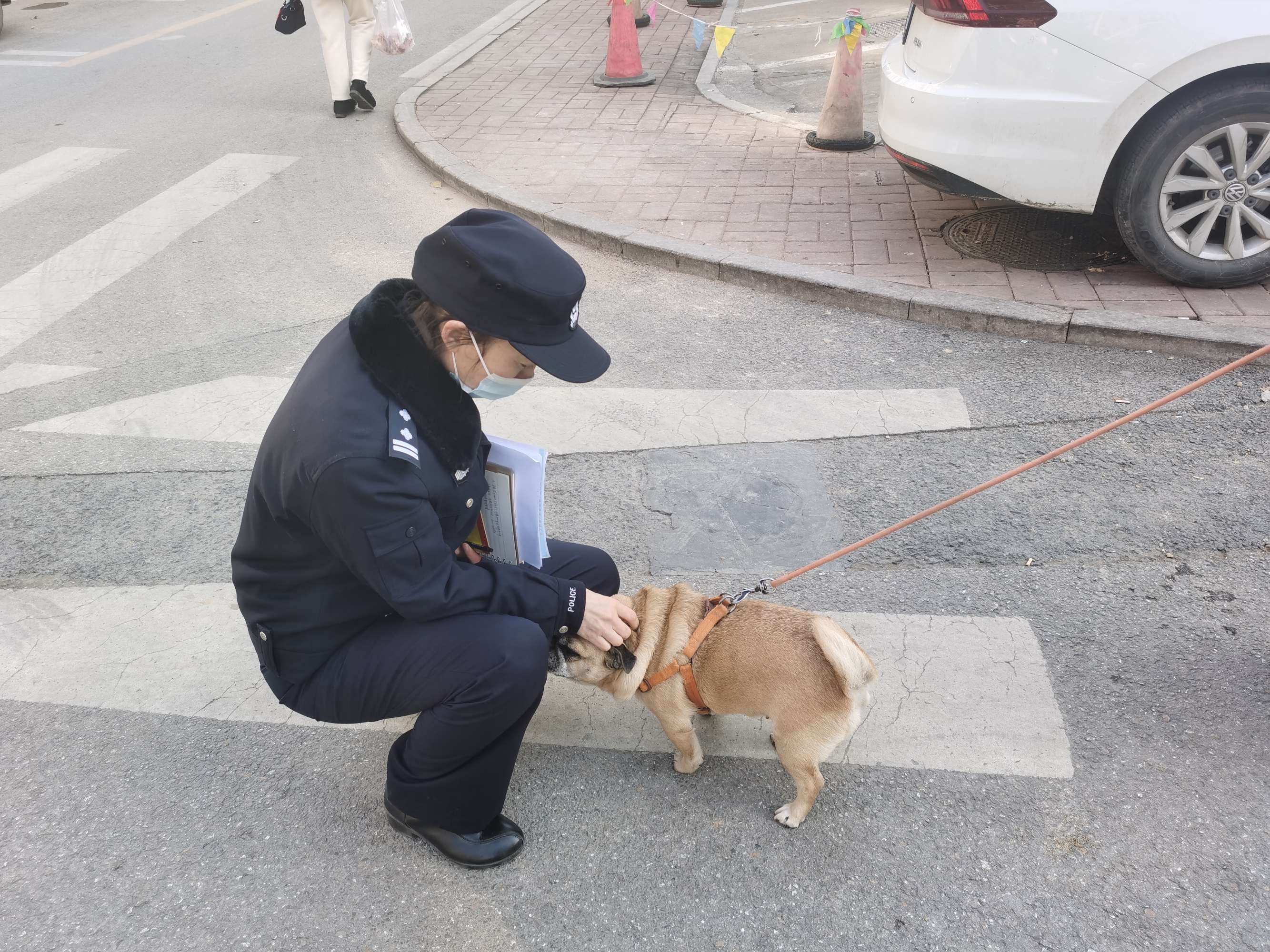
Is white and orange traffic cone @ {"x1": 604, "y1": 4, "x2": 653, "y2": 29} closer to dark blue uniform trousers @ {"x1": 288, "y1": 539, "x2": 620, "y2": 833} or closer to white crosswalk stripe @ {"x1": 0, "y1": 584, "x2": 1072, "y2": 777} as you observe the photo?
white crosswalk stripe @ {"x1": 0, "y1": 584, "x2": 1072, "y2": 777}

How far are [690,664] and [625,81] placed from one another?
8180 mm

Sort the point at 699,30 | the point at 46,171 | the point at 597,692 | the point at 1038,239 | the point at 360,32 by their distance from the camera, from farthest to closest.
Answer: the point at 699,30 → the point at 360,32 → the point at 46,171 → the point at 1038,239 → the point at 597,692

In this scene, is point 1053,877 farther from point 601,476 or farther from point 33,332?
point 33,332

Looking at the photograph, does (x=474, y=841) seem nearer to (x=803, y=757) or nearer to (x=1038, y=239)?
A: (x=803, y=757)

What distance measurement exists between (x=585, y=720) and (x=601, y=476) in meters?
1.29

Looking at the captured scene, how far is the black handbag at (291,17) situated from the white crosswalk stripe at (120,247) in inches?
64.2

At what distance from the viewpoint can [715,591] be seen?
346 centimetres

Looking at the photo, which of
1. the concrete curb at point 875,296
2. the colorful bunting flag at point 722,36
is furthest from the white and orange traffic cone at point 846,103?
the concrete curb at point 875,296

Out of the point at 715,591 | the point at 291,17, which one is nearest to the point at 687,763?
the point at 715,591

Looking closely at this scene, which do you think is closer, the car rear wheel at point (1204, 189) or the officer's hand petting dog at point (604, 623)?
the officer's hand petting dog at point (604, 623)

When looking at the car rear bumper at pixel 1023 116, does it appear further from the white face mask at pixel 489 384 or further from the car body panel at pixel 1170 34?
the white face mask at pixel 489 384

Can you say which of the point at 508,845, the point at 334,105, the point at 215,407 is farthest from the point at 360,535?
the point at 334,105

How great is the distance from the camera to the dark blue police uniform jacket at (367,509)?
2.12 metres

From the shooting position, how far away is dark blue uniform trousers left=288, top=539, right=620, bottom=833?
92.0 inches
